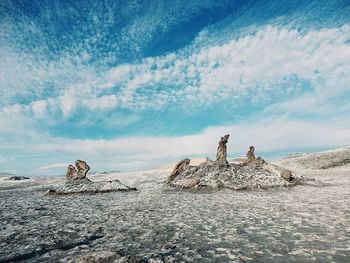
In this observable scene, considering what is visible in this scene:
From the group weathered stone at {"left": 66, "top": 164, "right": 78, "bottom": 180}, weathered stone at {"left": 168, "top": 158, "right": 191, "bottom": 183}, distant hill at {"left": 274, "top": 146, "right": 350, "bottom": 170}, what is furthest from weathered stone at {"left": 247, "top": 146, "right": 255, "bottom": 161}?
distant hill at {"left": 274, "top": 146, "right": 350, "bottom": 170}

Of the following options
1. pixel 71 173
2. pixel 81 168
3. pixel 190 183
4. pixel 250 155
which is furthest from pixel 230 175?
pixel 71 173

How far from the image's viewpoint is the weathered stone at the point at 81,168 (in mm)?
29500

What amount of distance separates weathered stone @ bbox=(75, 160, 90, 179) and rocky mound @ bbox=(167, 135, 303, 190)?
24.1 ft

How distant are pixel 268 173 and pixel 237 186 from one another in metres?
3.96

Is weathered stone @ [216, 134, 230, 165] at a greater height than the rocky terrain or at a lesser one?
greater

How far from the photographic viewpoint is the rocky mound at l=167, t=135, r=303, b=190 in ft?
81.6

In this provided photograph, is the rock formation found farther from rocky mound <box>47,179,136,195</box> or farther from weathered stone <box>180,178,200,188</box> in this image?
weathered stone <box>180,178,200,188</box>

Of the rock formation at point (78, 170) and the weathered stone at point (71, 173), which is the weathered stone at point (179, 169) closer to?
the rock formation at point (78, 170)

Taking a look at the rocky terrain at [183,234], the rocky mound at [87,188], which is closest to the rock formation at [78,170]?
the rocky mound at [87,188]

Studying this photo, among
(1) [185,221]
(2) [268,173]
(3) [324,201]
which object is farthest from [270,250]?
(2) [268,173]

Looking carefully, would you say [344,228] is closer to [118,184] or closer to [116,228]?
[116,228]

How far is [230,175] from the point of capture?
25984 mm

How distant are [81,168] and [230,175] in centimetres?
1274

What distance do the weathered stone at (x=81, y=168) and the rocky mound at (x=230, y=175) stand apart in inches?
289
